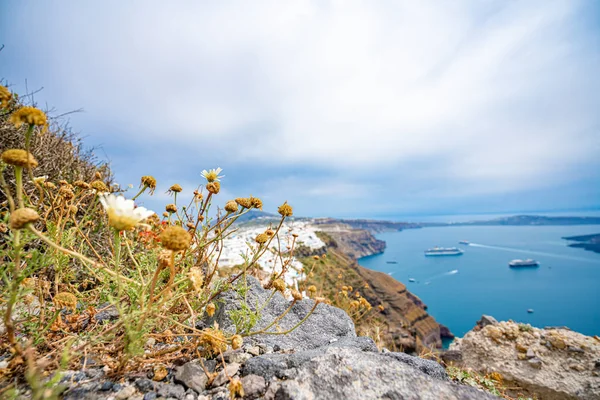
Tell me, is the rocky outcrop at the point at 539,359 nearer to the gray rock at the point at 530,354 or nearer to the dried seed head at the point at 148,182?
the gray rock at the point at 530,354

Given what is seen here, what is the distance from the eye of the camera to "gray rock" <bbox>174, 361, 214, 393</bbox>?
54.9 inches

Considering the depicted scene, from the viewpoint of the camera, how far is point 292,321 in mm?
2623

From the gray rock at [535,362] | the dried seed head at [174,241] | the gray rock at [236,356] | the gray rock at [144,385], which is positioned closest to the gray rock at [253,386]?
the gray rock at [236,356]

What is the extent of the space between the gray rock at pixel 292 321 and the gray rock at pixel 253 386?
57 cm

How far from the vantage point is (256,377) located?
1.45 meters

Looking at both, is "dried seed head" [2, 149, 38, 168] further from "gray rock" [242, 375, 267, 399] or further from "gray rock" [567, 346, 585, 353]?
"gray rock" [567, 346, 585, 353]

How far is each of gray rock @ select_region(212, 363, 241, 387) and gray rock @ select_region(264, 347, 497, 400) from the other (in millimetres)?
263

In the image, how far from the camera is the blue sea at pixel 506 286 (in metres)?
35.4

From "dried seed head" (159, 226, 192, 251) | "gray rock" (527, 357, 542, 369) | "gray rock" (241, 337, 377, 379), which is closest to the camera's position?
"dried seed head" (159, 226, 192, 251)

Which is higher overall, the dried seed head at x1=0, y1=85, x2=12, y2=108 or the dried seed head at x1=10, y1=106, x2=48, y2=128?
the dried seed head at x1=0, y1=85, x2=12, y2=108

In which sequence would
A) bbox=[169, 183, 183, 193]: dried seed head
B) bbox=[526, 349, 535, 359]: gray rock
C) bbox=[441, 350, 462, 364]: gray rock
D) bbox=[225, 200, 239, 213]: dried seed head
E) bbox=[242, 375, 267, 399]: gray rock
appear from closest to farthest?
bbox=[242, 375, 267, 399]: gray rock, bbox=[225, 200, 239, 213]: dried seed head, bbox=[169, 183, 183, 193]: dried seed head, bbox=[526, 349, 535, 359]: gray rock, bbox=[441, 350, 462, 364]: gray rock

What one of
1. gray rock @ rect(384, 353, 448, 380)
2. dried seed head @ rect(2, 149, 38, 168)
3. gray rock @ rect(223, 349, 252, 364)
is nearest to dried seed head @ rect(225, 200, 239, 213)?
gray rock @ rect(223, 349, 252, 364)

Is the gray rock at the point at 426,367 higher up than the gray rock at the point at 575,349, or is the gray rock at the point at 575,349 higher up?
the gray rock at the point at 426,367

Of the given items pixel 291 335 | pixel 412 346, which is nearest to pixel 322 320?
pixel 291 335
